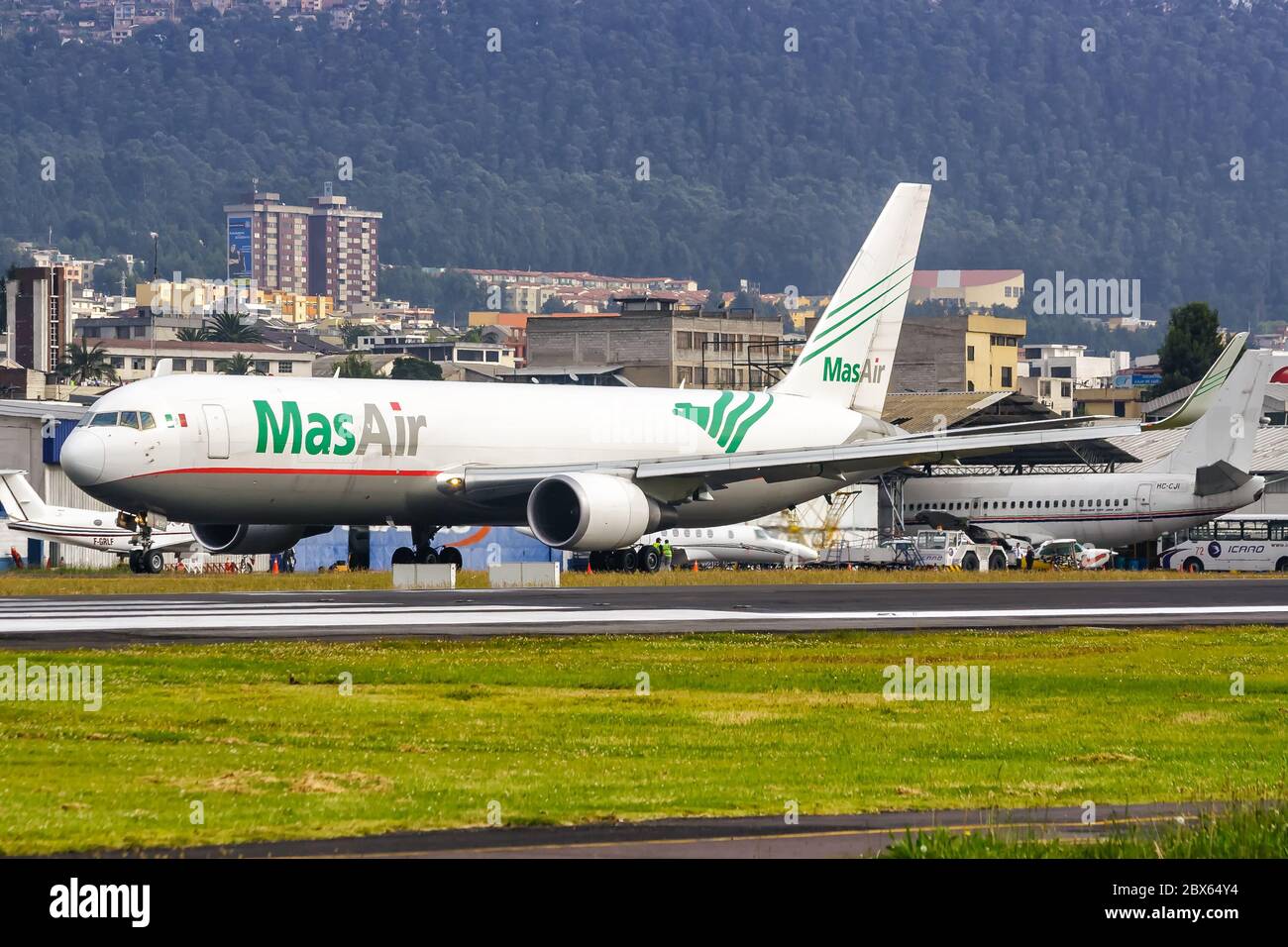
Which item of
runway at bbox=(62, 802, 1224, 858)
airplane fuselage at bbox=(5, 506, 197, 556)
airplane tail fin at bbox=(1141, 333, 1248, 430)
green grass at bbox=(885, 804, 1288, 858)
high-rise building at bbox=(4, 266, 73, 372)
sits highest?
high-rise building at bbox=(4, 266, 73, 372)

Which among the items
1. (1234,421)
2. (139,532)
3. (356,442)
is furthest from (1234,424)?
(139,532)

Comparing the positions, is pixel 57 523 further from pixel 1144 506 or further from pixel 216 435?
pixel 1144 506

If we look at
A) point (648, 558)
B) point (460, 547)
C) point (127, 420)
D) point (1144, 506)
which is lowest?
point (460, 547)

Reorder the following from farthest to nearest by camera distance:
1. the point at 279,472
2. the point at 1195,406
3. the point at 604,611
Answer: the point at 1195,406
the point at 279,472
the point at 604,611

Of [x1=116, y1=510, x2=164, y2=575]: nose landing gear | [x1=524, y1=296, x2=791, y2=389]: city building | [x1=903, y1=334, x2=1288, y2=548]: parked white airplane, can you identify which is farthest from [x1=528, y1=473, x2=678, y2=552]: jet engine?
[x1=524, y1=296, x2=791, y2=389]: city building

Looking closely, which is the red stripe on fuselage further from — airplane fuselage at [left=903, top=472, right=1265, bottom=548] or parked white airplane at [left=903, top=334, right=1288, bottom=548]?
airplane fuselage at [left=903, top=472, right=1265, bottom=548]

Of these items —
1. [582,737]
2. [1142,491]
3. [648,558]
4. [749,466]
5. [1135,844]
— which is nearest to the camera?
[1135,844]

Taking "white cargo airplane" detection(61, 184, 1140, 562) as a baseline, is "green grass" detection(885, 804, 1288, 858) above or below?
below
